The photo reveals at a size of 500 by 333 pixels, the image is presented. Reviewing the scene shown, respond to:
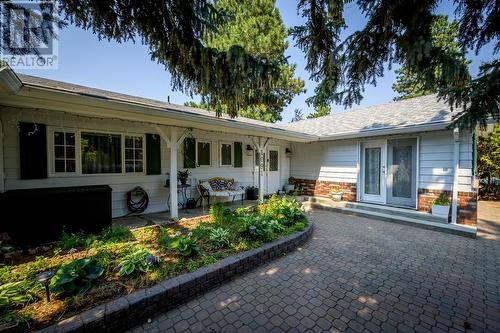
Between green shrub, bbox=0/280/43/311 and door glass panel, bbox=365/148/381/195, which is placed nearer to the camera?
green shrub, bbox=0/280/43/311

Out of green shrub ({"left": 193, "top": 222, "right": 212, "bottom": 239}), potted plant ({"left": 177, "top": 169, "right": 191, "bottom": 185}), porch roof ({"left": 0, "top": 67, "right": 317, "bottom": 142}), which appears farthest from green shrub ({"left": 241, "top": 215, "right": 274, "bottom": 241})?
potted plant ({"left": 177, "top": 169, "right": 191, "bottom": 185})

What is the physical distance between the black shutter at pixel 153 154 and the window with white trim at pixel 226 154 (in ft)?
7.09

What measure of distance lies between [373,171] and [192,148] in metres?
6.00

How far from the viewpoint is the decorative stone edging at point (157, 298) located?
200 centimetres

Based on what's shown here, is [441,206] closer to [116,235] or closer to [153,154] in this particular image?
[116,235]

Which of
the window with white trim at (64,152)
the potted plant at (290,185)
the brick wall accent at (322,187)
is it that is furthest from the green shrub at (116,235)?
the brick wall accent at (322,187)

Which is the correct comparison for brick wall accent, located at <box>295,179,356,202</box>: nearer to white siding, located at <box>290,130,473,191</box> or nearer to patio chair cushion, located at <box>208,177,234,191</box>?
white siding, located at <box>290,130,473,191</box>

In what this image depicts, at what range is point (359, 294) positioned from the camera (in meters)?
2.78

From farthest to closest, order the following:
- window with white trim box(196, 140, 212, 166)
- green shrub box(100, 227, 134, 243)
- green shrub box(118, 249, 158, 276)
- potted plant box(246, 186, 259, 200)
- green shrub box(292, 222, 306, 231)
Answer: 1. potted plant box(246, 186, 259, 200)
2. window with white trim box(196, 140, 212, 166)
3. green shrub box(292, 222, 306, 231)
4. green shrub box(100, 227, 134, 243)
5. green shrub box(118, 249, 158, 276)

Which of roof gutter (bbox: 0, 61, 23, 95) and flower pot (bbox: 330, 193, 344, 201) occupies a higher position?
roof gutter (bbox: 0, 61, 23, 95)

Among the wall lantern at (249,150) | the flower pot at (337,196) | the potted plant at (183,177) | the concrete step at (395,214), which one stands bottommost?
the concrete step at (395,214)

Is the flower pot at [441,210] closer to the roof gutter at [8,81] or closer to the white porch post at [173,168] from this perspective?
the white porch post at [173,168]

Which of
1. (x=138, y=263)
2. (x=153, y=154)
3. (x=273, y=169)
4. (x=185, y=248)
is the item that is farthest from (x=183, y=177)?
(x=273, y=169)

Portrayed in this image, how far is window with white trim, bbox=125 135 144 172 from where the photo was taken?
5730 mm
